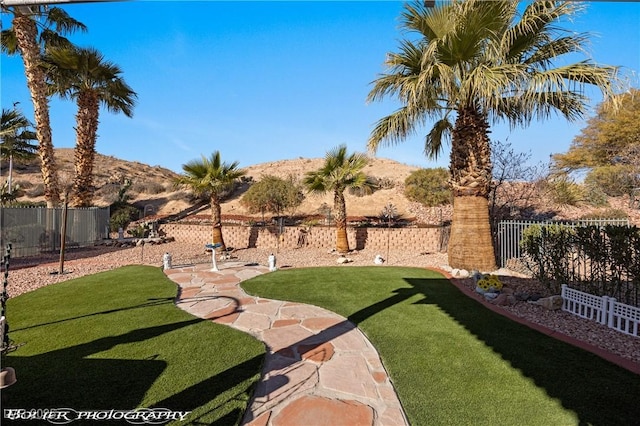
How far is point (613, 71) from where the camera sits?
672cm

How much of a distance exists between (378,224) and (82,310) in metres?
12.9

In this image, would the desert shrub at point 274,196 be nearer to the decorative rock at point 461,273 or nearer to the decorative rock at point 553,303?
the decorative rock at point 461,273

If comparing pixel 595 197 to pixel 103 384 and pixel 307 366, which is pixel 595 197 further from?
pixel 103 384

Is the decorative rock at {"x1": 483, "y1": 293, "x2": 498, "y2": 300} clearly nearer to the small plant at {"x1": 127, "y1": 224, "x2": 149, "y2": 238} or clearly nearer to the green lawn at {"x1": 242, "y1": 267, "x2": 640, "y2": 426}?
the green lawn at {"x1": 242, "y1": 267, "x2": 640, "y2": 426}

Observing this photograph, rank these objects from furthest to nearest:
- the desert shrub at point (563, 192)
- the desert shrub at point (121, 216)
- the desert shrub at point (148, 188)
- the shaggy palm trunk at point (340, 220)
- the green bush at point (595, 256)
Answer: the desert shrub at point (148, 188) → the desert shrub at point (121, 216) → the desert shrub at point (563, 192) → the shaggy palm trunk at point (340, 220) → the green bush at point (595, 256)

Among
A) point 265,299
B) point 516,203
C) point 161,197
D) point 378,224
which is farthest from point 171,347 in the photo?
point 161,197

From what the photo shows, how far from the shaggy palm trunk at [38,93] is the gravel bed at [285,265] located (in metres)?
3.43

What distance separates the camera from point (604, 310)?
17.2 ft

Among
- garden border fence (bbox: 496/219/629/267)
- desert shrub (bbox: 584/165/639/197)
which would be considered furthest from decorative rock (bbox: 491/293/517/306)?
desert shrub (bbox: 584/165/639/197)

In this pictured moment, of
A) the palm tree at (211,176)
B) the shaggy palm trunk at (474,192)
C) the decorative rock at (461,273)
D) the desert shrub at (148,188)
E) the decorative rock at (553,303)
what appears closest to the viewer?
the decorative rock at (553,303)

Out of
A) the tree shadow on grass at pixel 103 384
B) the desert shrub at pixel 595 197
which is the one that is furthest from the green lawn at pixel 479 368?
the desert shrub at pixel 595 197

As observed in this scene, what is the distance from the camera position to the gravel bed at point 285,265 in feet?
16.0

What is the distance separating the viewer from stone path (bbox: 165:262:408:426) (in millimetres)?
2916

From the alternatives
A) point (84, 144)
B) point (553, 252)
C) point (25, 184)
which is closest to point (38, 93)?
point (84, 144)
